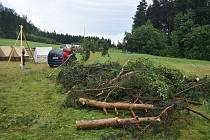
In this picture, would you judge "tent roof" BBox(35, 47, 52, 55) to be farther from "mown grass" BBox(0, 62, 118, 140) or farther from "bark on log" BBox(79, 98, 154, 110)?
"bark on log" BBox(79, 98, 154, 110)

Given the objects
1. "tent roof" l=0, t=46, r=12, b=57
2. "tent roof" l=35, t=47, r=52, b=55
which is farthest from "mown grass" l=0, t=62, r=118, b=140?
"tent roof" l=0, t=46, r=12, b=57

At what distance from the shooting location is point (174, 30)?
70.9 m

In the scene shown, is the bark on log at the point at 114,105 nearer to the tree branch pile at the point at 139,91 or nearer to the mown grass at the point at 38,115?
the tree branch pile at the point at 139,91

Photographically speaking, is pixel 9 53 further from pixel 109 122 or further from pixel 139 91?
pixel 109 122

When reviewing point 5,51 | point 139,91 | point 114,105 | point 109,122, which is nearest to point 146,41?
point 5,51

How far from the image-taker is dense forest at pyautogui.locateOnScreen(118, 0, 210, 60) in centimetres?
6032

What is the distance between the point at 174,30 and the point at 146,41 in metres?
4.63

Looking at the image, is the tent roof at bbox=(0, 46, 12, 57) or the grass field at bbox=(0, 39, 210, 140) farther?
the tent roof at bbox=(0, 46, 12, 57)

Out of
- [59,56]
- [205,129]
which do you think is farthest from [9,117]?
[59,56]

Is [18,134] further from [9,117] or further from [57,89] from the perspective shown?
[57,89]

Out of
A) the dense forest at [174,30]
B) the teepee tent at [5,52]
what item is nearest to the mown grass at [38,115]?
the teepee tent at [5,52]

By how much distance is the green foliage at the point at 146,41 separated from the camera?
70.3m

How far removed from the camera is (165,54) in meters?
66.5

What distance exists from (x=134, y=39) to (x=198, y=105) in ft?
191
